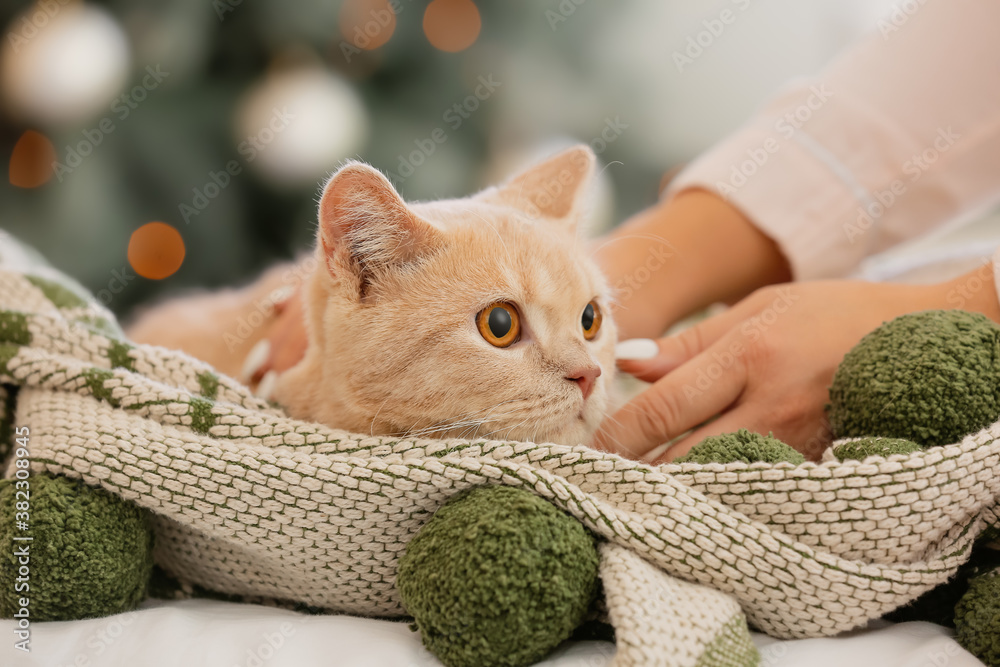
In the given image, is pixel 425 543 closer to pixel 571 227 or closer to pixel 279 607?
pixel 279 607

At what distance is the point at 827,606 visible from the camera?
659 mm

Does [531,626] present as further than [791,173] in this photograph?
No

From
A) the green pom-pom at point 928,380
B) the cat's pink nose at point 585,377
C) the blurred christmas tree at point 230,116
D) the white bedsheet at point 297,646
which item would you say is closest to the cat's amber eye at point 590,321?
the cat's pink nose at point 585,377

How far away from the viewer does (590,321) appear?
3.41ft

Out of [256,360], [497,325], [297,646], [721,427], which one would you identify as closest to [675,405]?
[721,427]

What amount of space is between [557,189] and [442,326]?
460 millimetres

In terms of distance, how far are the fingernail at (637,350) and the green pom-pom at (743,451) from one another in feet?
1.06

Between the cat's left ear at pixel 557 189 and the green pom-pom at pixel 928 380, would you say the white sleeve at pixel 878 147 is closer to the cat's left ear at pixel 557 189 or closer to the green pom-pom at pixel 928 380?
the cat's left ear at pixel 557 189

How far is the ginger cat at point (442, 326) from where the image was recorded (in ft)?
2.80

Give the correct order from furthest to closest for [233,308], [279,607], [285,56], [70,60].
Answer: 1. [285,56]
2. [70,60]
3. [233,308]
4. [279,607]

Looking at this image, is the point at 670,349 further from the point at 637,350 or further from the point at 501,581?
the point at 501,581

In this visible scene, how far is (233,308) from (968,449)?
137 cm

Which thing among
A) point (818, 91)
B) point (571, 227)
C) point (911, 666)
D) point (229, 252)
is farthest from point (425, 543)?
point (229, 252)

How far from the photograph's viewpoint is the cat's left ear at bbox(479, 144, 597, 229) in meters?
1.18
